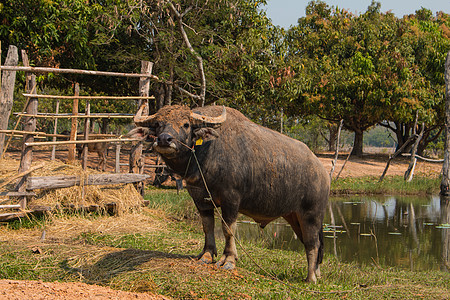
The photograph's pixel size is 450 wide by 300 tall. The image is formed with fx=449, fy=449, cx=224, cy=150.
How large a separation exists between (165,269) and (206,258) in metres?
0.49

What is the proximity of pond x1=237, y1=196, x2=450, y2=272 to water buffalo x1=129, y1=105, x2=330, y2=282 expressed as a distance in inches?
85.3

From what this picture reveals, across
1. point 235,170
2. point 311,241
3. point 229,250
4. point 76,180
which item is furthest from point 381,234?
point 76,180

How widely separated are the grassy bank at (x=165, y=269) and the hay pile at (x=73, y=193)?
356 millimetres

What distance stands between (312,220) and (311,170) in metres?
0.60

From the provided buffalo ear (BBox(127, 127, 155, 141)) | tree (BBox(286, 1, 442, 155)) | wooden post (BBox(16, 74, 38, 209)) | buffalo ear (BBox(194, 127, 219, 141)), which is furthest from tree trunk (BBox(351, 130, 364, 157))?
buffalo ear (BBox(127, 127, 155, 141))

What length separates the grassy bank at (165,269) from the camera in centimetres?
442

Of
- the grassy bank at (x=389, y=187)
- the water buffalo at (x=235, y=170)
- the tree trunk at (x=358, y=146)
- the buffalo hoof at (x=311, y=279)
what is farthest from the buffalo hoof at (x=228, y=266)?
the tree trunk at (x=358, y=146)

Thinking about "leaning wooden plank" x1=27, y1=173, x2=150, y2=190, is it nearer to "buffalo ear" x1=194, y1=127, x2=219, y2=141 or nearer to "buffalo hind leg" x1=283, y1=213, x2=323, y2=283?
"buffalo ear" x1=194, y1=127, x2=219, y2=141

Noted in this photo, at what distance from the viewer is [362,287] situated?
5219 millimetres

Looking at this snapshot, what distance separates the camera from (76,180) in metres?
7.79

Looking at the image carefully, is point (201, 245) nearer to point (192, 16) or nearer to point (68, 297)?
point (68, 297)

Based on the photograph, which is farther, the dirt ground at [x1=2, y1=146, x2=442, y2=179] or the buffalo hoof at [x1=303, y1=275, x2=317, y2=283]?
the dirt ground at [x1=2, y1=146, x2=442, y2=179]

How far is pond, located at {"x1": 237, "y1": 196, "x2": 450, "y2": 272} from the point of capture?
7969 millimetres

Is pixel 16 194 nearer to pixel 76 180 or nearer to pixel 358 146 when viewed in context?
pixel 76 180
